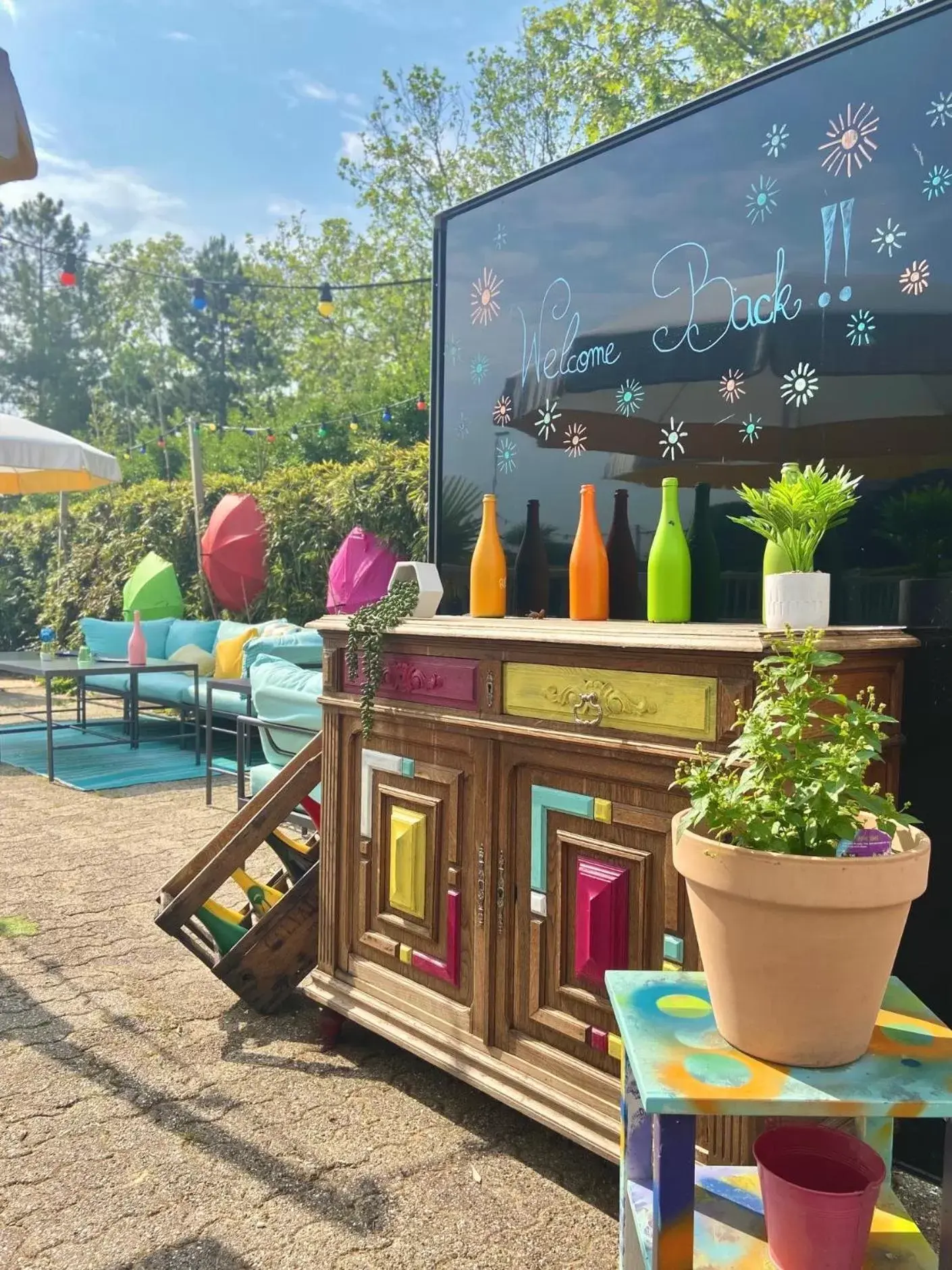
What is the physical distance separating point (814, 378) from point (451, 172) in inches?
722

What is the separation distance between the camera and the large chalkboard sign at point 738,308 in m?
1.93

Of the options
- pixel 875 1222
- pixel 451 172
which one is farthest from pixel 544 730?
pixel 451 172

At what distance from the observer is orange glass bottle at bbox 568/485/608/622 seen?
2354 mm

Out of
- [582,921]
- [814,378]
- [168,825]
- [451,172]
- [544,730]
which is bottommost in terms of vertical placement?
[168,825]

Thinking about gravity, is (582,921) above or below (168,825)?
above

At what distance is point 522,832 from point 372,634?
67 centimetres

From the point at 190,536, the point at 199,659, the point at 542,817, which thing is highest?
the point at 190,536

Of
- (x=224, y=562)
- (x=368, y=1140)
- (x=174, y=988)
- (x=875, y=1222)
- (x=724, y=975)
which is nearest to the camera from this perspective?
(x=724, y=975)

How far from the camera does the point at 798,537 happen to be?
176 cm

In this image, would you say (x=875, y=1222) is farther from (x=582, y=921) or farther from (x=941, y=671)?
(x=941, y=671)

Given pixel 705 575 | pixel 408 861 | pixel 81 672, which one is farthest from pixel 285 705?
pixel 81 672

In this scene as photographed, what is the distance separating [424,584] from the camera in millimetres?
2471

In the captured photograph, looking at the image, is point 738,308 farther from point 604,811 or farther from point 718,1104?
point 718,1104

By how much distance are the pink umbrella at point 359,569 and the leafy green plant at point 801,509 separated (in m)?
5.49
